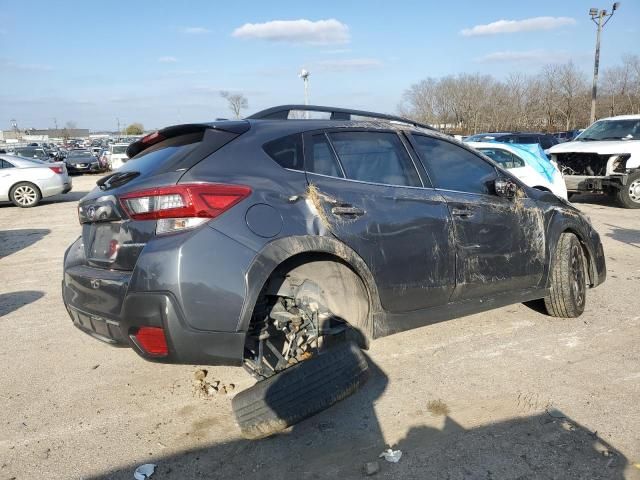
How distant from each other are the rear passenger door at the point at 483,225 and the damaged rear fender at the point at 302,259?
2.58 feet

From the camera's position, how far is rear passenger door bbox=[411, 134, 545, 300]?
12.0ft

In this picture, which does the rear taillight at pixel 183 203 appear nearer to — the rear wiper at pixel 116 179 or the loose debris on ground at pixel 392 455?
the rear wiper at pixel 116 179

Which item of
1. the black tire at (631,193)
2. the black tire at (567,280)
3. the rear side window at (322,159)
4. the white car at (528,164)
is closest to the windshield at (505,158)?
the white car at (528,164)

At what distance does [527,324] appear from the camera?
443 centimetres

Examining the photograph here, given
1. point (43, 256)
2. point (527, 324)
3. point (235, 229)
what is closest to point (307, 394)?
point (235, 229)

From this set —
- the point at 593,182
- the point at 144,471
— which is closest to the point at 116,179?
the point at 144,471

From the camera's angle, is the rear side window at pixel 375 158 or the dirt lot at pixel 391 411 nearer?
the dirt lot at pixel 391 411

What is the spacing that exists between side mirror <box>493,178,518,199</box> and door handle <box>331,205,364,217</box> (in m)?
1.38

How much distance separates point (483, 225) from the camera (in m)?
3.76

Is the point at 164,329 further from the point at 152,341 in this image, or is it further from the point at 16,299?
the point at 16,299

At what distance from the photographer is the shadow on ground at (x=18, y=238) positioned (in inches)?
331

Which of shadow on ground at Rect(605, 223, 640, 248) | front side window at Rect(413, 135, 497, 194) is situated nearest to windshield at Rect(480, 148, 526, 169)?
shadow on ground at Rect(605, 223, 640, 248)

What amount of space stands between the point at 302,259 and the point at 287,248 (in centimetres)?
22

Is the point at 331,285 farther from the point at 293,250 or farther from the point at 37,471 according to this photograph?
the point at 37,471
